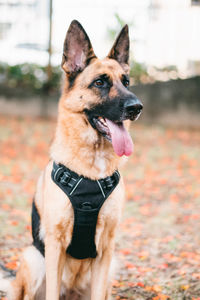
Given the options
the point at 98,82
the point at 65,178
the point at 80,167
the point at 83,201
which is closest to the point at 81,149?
→ the point at 80,167

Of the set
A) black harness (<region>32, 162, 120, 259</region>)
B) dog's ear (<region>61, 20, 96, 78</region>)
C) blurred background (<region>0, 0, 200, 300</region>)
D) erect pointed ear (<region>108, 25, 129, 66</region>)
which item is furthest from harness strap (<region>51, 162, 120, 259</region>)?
blurred background (<region>0, 0, 200, 300</region>)

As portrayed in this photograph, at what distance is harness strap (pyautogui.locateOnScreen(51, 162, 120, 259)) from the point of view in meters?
2.69

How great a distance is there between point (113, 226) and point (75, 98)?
1.04 meters

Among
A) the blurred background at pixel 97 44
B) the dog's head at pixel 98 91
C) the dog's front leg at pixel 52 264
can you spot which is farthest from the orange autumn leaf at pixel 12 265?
the blurred background at pixel 97 44

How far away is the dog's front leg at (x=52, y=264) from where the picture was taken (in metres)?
2.72

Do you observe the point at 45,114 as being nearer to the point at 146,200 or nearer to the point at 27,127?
the point at 27,127

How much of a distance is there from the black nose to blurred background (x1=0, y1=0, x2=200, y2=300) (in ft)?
9.66

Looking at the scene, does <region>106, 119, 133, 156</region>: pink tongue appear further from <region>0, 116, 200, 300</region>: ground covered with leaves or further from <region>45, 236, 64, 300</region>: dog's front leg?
<region>0, 116, 200, 300</region>: ground covered with leaves

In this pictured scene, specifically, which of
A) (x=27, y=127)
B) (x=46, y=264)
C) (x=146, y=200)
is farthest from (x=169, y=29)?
(x=46, y=264)

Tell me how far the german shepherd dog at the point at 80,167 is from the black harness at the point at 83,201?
28 mm

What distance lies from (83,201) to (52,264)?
0.52 m

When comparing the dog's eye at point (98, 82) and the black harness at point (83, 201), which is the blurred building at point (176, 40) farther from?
the black harness at point (83, 201)

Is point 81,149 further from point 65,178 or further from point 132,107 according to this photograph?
point 132,107

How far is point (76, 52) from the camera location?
9.95ft
